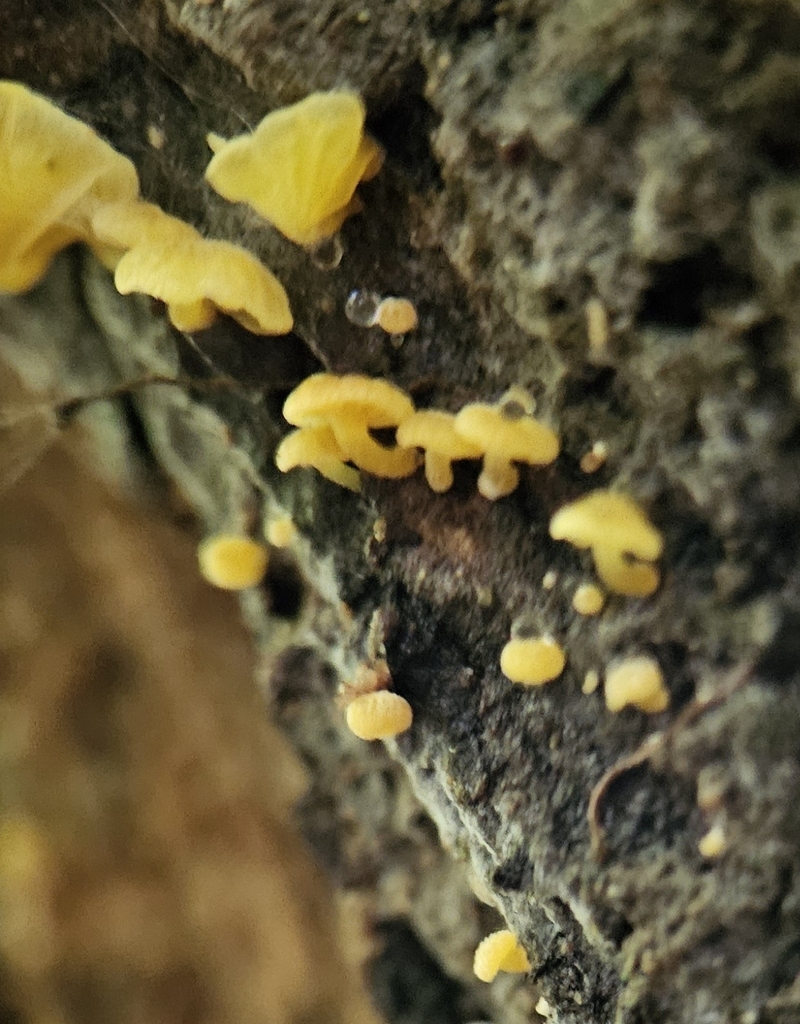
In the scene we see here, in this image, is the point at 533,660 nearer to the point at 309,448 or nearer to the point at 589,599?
the point at 589,599

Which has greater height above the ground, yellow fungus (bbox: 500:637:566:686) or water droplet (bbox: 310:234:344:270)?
water droplet (bbox: 310:234:344:270)

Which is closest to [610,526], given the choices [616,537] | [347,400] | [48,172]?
[616,537]

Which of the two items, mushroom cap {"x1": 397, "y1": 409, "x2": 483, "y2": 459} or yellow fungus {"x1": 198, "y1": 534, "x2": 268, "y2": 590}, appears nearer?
mushroom cap {"x1": 397, "y1": 409, "x2": 483, "y2": 459}

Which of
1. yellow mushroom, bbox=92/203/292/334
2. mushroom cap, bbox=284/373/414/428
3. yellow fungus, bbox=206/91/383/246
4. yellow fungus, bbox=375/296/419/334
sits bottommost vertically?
mushroom cap, bbox=284/373/414/428

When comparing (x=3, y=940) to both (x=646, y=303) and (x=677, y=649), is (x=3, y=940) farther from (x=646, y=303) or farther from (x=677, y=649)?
(x=646, y=303)

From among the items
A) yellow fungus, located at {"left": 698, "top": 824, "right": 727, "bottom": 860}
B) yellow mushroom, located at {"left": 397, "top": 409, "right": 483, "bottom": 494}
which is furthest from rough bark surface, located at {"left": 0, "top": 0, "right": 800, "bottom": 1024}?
yellow mushroom, located at {"left": 397, "top": 409, "right": 483, "bottom": 494}

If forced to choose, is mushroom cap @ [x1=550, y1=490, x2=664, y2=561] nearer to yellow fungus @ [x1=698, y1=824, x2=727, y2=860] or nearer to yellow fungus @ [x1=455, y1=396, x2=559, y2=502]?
yellow fungus @ [x1=455, y1=396, x2=559, y2=502]

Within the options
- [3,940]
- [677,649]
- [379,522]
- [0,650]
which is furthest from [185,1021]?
[677,649]

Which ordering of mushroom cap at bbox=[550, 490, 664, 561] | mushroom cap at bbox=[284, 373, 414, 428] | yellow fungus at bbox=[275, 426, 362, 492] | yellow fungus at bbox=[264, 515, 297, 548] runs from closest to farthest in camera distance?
mushroom cap at bbox=[550, 490, 664, 561]
mushroom cap at bbox=[284, 373, 414, 428]
yellow fungus at bbox=[275, 426, 362, 492]
yellow fungus at bbox=[264, 515, 297, 548]
